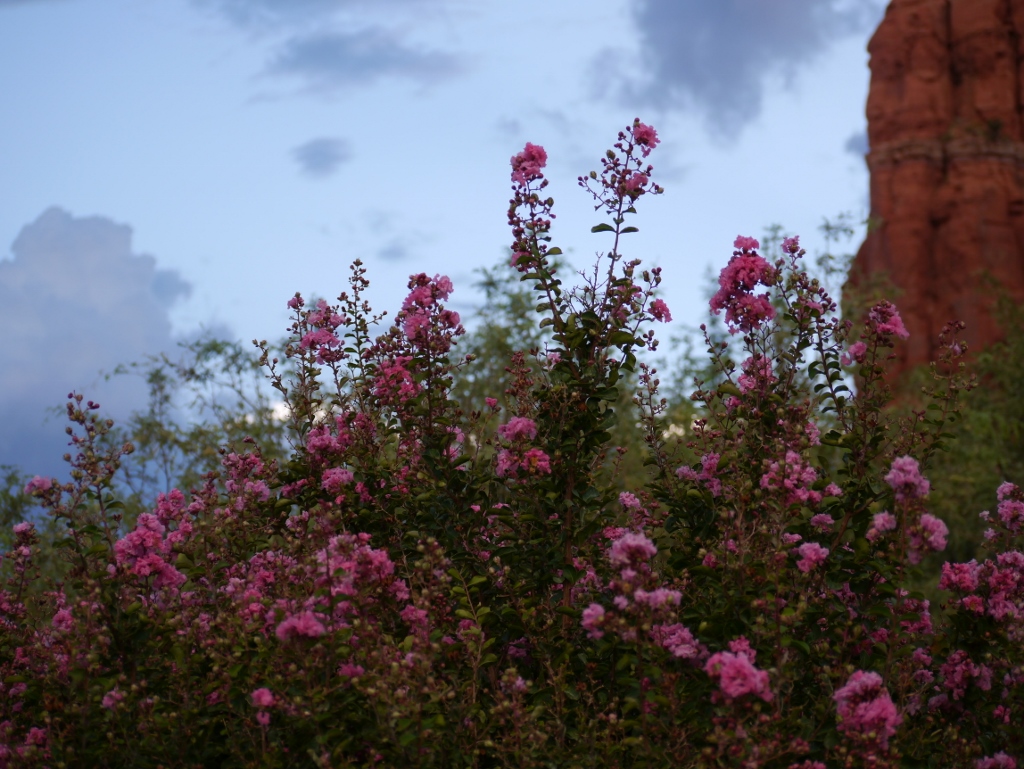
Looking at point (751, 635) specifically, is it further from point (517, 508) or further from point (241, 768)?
point (241, 768)

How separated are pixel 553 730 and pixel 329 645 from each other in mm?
1337

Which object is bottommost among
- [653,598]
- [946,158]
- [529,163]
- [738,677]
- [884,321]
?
[738,677]

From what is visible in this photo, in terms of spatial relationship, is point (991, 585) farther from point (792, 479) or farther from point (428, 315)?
point (428, 315)

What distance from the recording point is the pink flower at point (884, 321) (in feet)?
19.0

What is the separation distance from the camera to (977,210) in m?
48.5

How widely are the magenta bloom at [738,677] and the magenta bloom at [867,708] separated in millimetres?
519

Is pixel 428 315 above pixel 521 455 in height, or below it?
above

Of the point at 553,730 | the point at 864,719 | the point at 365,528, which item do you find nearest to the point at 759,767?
the point at 864,719

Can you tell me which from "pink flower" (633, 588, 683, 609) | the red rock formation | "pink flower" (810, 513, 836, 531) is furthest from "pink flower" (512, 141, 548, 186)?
the red rock formation

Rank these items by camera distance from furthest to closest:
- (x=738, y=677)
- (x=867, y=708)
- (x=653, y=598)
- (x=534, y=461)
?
1. (x=534, y=461)
2. (x=867, y=708)
3. (x=653, y=598)
4. (x=738, y=677)

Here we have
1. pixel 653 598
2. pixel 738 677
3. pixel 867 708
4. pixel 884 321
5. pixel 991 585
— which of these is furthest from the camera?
pixel 884 321

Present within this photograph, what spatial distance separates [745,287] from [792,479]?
1269 mm

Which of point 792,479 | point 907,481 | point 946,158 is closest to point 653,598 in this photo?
point 792,479

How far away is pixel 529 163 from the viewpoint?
240 inches
